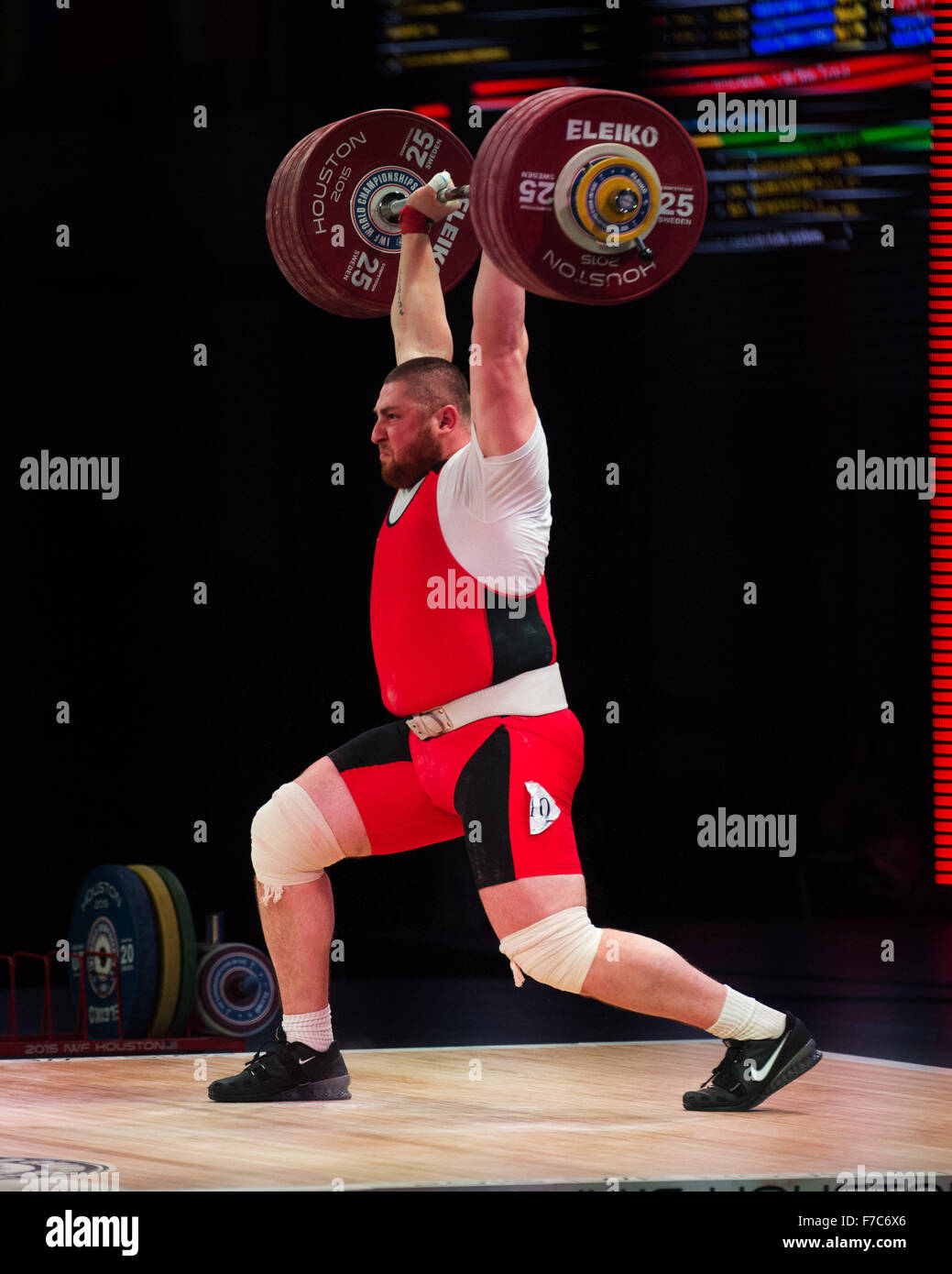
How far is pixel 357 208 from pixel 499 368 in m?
1.10

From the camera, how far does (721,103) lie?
733 cm

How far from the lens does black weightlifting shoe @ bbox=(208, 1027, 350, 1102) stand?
4.30 metres

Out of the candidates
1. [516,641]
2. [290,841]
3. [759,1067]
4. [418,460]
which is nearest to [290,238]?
[418,460]

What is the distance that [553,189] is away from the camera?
3.88 m

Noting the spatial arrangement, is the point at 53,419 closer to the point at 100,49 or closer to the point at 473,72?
the point at 100,49

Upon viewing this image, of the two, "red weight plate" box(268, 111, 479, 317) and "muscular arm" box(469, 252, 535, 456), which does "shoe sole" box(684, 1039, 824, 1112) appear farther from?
"red weight plate" box(268, 111, 479, 317)

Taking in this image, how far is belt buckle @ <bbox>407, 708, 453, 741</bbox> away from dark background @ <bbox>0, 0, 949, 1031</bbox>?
3.31m

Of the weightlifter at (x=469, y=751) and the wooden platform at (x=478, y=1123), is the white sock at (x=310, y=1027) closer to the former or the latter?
the weightlifter at (x=469, y=751)
